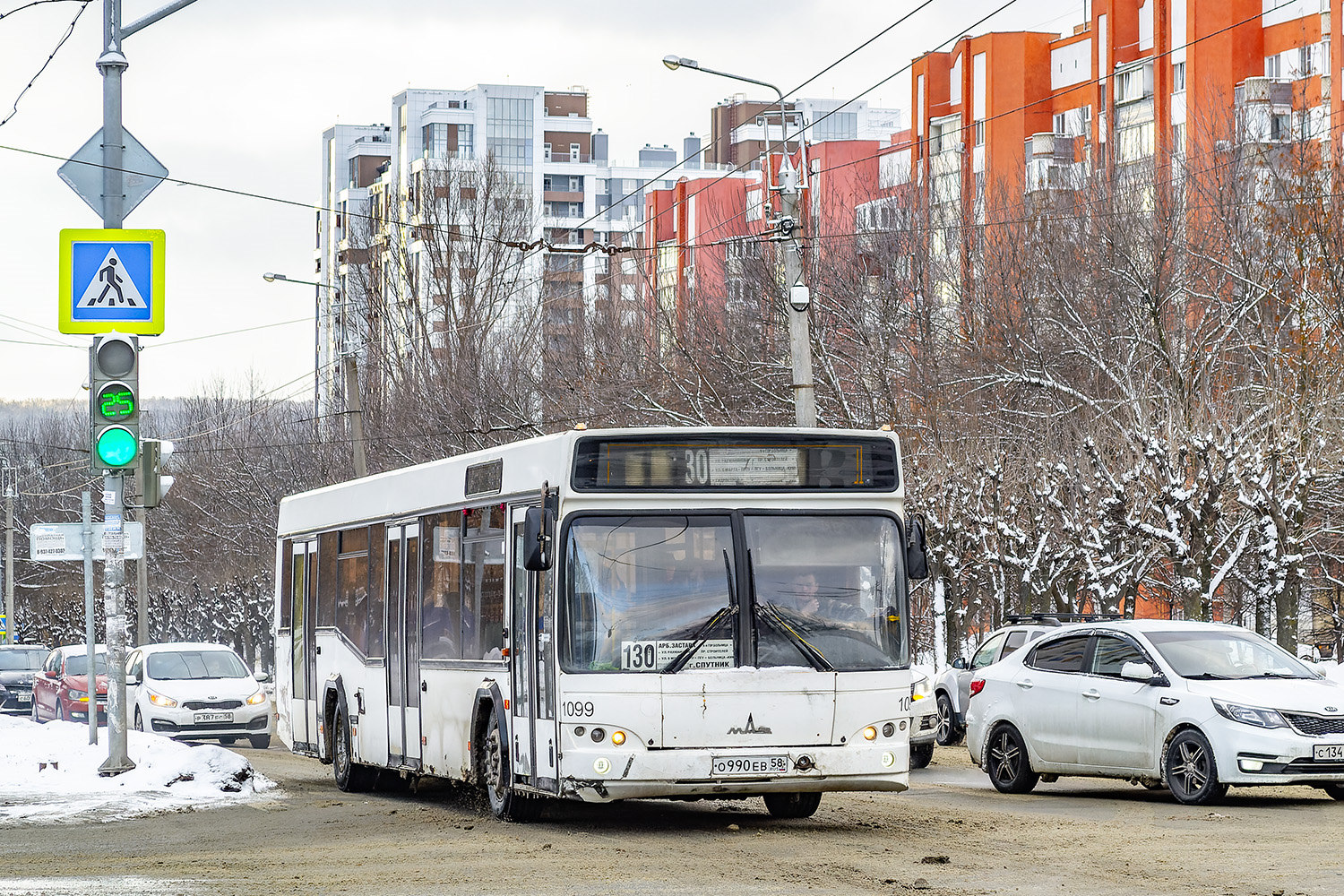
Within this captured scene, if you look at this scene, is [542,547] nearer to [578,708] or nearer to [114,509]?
[578,708]

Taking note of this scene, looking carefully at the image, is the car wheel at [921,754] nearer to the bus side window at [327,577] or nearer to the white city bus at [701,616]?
the bus side window at [327,577]

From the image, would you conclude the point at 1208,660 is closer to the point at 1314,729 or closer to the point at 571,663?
the point at 1314,729

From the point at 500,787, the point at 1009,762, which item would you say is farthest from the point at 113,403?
the point at 1009,762

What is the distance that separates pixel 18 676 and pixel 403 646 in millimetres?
27929

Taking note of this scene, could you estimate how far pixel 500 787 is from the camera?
13.2 m

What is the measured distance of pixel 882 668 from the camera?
12.2 m

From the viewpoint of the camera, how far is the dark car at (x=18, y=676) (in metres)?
40.2

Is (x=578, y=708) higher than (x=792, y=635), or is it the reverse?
(x=792, y=635)

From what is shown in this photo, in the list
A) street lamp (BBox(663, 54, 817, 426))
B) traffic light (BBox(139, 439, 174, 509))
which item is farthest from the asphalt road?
street lamp (BBox(663, 54, 817, 426))

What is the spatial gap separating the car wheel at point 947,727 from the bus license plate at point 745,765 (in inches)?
523

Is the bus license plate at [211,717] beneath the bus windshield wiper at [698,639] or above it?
beneath

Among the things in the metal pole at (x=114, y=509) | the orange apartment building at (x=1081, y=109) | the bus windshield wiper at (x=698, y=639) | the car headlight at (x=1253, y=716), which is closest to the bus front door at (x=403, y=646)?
the metal pole at (x=114, y=509)

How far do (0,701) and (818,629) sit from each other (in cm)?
3166

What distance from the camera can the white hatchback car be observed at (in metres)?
26.9
